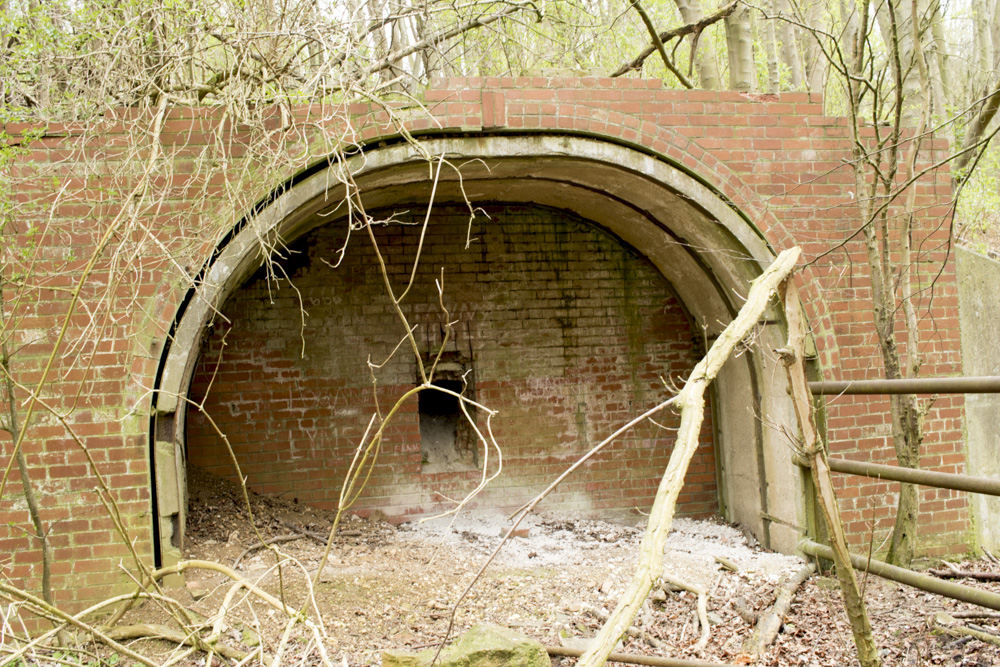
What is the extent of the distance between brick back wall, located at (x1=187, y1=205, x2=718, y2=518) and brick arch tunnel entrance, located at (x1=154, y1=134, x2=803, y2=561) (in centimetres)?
1

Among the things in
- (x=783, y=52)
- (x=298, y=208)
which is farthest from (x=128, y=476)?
(x=783, y=52)

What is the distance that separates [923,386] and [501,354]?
164 inches

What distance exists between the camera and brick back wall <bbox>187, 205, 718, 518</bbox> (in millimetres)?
6734

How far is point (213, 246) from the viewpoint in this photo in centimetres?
454

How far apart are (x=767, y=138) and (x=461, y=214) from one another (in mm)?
3015

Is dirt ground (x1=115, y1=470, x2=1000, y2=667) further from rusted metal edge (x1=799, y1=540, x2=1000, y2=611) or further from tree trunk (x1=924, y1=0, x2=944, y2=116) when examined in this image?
tree trunk (x1=924, y1=0, x2=944, y2=116)

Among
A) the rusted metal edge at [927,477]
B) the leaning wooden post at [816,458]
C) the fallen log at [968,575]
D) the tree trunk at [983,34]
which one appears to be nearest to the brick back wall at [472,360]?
the fallen log at [968,575]

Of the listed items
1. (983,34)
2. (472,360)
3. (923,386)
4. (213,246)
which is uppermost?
(983,34)

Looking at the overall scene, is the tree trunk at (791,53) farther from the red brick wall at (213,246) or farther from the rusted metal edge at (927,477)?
the rusted metal edge at (927,477)

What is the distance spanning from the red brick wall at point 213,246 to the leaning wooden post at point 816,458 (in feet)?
7.38

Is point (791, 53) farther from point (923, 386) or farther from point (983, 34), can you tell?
point (923, 386)

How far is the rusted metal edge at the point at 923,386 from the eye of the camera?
315cm

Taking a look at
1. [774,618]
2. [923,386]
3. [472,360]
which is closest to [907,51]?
[923,386]

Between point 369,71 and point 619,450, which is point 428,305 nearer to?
point 619,450
